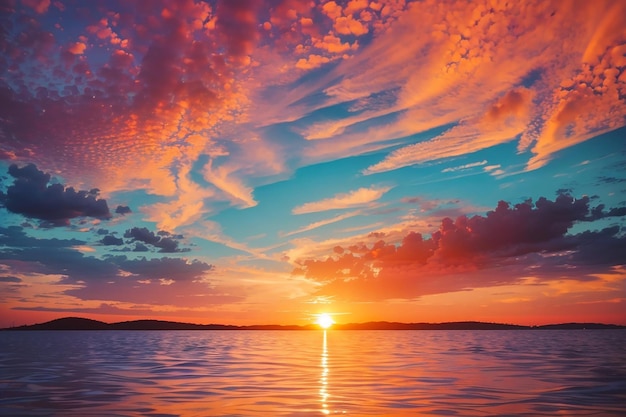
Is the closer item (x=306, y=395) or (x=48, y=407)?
(x=48, y=407)

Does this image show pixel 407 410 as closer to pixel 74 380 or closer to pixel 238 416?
pixel 238 416

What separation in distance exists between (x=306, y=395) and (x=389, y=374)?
36.0 ft

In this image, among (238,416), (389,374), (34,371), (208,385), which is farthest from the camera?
(34,371)

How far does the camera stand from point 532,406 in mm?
18141

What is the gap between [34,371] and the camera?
3250 centimetres

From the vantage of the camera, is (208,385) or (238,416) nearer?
(238,416)

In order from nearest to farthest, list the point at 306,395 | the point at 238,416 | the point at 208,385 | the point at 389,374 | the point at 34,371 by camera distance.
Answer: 1. the point at 238,416
2. the point at 306,395
3. the point at 208,385
4. the point at 389,374
5. the point at 34,371

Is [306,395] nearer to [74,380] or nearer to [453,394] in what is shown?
[453,394]

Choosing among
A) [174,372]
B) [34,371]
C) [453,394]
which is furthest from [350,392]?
[34,371]

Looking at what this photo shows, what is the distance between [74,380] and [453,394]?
20.7 m

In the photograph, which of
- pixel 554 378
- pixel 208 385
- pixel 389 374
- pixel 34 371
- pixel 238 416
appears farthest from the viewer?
pixel 34 371

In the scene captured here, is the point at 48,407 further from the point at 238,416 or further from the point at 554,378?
the point at 554,378

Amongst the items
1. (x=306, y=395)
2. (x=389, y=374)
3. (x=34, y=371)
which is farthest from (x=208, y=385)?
(x=34, y=371)

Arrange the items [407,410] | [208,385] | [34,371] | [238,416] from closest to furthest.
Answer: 1. [238,416]
2. [407,410]
3. [208,385]
4. [34,371]
